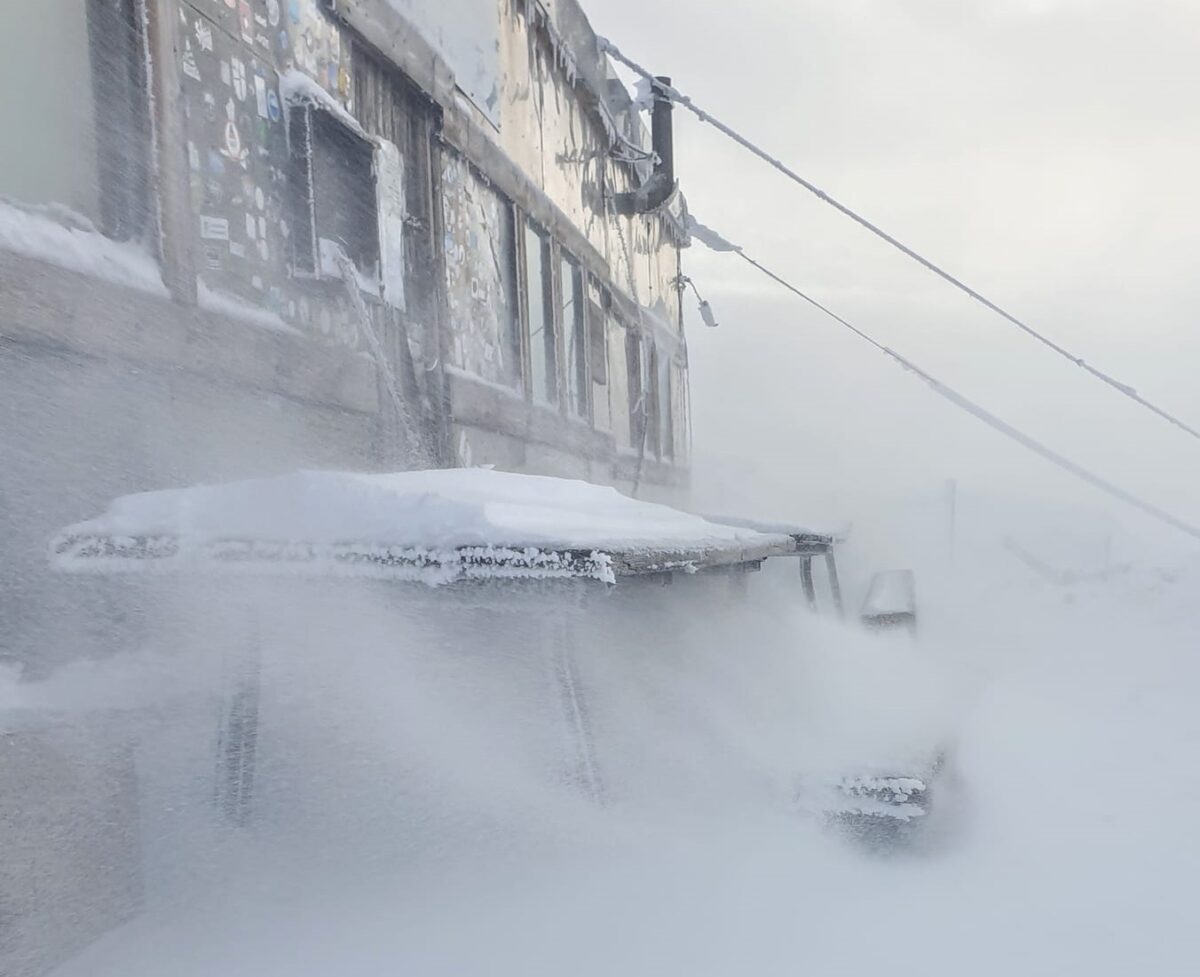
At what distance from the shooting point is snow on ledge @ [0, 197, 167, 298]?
2936 millimetres

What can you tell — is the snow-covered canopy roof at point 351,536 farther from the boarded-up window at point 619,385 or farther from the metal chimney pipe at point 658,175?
the metal chimney pipe at point 658,175

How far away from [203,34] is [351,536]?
2373mm

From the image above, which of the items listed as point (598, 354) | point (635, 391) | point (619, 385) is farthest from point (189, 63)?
point (635, 391)

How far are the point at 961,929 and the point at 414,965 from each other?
1.83 m

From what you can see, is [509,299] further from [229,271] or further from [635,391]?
[635,391]

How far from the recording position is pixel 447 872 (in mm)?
3490

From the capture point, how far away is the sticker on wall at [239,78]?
13.6 ft

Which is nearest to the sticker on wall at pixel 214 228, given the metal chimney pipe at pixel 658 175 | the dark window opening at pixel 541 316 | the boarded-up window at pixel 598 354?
the dark window opening at pixel 541 316

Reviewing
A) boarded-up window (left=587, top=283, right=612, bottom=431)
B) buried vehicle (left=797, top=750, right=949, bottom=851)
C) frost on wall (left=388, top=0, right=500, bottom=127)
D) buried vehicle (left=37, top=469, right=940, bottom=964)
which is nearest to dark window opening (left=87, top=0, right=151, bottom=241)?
buried vehicle (left=37, top=469, right=940, bottom=964)

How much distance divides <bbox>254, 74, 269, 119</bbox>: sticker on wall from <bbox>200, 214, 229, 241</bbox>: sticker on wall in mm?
654

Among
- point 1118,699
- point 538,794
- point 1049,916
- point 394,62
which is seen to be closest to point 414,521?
point 538,794

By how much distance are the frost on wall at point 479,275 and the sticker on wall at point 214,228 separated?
2.44 m

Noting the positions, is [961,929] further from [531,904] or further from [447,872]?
[447,872]

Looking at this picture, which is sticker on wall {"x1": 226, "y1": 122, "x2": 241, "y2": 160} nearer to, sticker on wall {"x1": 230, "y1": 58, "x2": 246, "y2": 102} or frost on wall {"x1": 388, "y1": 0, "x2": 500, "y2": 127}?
sticker on wall {"x1": 230, "y1": 58, "x2": 246, "y2": 102}
